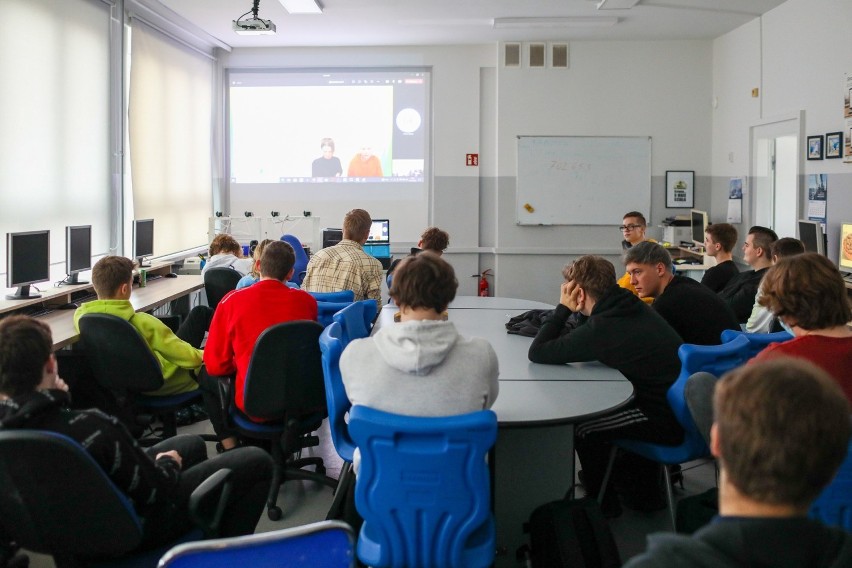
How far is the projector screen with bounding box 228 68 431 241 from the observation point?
30.4 ft

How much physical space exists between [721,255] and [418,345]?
380 centimetres

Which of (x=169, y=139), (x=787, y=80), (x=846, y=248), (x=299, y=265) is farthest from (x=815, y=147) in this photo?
(x=169, y=139)

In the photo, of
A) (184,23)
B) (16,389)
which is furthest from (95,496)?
(184,23)

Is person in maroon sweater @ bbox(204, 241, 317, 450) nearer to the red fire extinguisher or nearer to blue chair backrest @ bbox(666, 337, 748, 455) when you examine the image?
blue chair backrest @ bbox(666, 337, 748, 455)

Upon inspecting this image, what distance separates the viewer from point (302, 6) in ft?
23.2

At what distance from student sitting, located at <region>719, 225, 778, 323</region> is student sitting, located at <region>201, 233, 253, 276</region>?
3628 mm

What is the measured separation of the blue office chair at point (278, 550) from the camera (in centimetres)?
138

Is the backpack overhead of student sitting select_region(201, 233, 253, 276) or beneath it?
beneath

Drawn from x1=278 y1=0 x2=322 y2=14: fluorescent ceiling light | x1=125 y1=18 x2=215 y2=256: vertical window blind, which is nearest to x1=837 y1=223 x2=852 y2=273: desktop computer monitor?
x1=278 y1=0 x2=322 y2=14: fluorescent ceiling light

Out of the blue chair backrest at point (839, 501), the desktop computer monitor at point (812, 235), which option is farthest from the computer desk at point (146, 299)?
the desktop computer monitor at point (812, 235)

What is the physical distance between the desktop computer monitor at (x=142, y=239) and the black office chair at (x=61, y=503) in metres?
4.87

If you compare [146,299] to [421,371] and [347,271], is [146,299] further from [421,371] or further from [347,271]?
[421,371]

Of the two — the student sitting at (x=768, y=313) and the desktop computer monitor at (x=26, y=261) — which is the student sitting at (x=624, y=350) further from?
the desktop computer monitor at (x=26, y=261)

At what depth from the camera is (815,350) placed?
2.29 m
